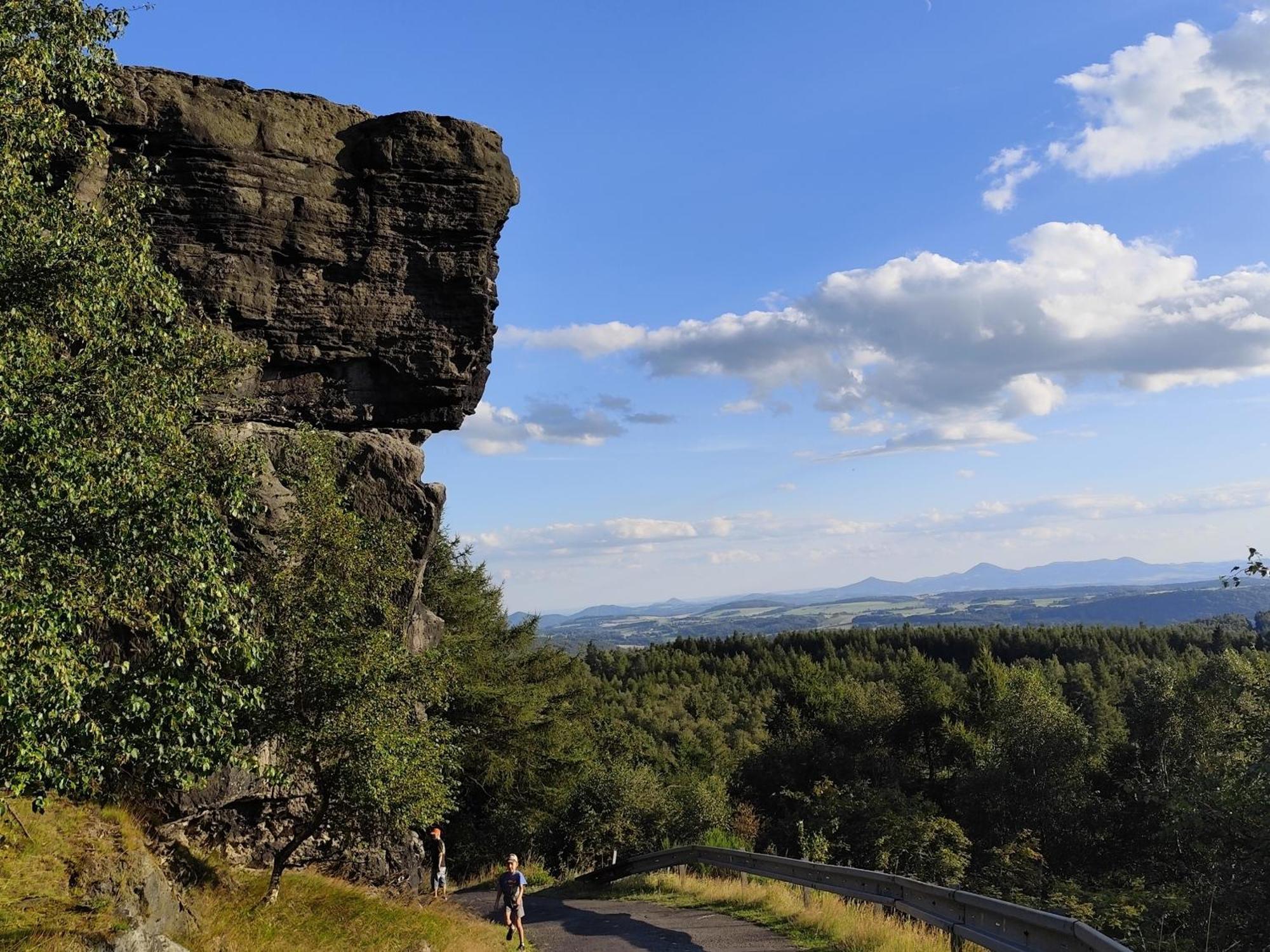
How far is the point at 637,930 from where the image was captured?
44.2ft

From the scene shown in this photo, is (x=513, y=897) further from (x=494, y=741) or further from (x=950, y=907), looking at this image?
(x=494, y=741)

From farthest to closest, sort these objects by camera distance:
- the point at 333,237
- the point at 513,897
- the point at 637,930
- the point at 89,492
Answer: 1. the point at 333,237
2. the point at 513,897
3. the point at 637,930
4. the point at 89,492

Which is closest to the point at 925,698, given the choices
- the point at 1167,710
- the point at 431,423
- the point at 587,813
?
the point at 1167,710

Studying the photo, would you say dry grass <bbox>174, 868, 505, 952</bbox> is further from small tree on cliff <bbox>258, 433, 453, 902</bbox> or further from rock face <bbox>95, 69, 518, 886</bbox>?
rock face <bbox>95, 69, 518, 886</bbox>

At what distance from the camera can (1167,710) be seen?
42188 mm

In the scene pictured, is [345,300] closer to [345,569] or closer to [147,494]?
[345,569]

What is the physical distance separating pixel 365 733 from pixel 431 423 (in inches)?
489

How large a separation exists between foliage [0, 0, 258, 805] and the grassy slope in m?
0.98

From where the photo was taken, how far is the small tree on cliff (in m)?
11.4

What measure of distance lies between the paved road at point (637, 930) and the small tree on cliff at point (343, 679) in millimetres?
3321

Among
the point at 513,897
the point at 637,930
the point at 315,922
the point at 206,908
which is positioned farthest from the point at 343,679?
the point at 637,930

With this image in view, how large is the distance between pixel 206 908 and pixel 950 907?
1081 centimetres

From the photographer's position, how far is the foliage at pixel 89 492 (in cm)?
702

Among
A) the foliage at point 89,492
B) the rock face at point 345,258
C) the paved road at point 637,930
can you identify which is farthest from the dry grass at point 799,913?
the foliage at point 89,492
